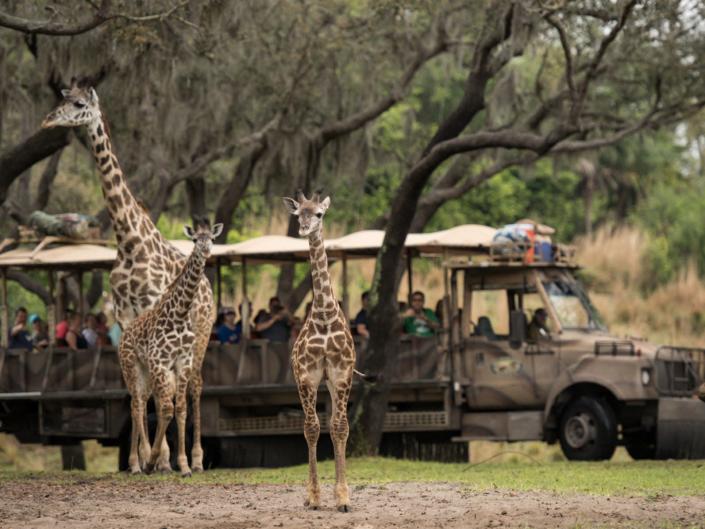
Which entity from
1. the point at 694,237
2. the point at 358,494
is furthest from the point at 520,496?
the point at 694,237

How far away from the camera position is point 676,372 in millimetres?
18906

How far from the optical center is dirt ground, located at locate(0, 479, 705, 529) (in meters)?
11.2

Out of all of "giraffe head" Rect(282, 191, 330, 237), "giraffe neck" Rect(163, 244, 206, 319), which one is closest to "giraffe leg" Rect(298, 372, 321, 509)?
"giraffe head" Rect(282, 191, 330, 237)

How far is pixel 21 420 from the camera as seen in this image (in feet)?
69.0

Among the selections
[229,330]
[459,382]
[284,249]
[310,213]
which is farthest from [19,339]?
[310,213]

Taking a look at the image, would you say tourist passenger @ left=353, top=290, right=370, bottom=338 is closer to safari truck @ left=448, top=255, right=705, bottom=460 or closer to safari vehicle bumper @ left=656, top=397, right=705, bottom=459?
safari truck @ left=448, top=255, right=705, bottom=460

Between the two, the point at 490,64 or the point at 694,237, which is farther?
the point at 694,237

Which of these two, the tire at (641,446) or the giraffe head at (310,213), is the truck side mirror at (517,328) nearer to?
the tire at (641,446)

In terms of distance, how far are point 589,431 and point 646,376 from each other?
96 cm

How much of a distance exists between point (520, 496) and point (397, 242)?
6769mm

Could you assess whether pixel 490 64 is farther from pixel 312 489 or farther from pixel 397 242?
pixel 312 489

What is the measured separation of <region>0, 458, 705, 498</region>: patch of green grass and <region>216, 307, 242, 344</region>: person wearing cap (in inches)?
107

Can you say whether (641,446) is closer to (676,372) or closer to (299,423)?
(676,372)

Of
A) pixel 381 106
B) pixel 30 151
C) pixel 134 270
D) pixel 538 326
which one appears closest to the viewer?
pixel 134 270
